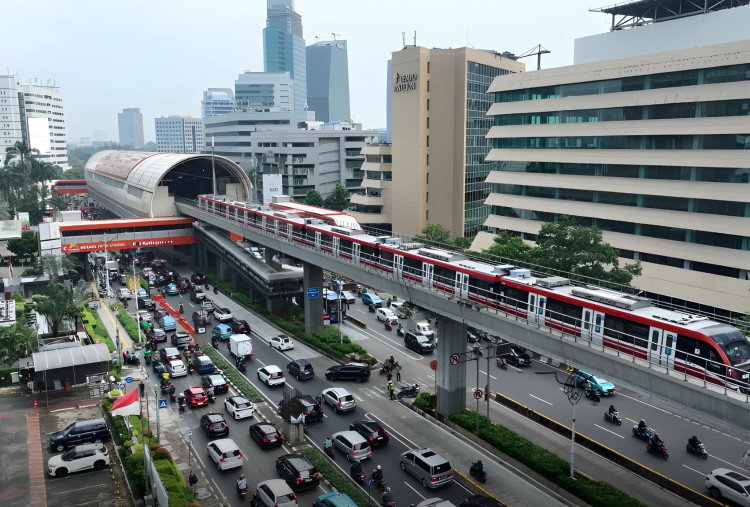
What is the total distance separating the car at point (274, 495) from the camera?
26.9m

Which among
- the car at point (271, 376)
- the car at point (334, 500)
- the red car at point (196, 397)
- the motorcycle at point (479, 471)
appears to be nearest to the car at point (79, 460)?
the red car at point (196, 397)

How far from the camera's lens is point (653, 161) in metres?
54.8

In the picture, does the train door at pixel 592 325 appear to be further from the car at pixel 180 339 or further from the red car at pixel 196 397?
the car at pixel 180 339

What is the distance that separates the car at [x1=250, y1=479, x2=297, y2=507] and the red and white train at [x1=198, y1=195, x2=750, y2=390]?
13.9m

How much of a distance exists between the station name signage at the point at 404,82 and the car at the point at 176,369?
193 ft

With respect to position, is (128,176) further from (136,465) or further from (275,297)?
(136,465)

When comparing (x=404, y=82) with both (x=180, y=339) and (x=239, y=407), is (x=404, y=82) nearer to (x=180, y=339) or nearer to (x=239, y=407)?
(x=180, y=339)

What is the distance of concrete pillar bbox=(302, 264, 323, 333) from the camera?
5391cm

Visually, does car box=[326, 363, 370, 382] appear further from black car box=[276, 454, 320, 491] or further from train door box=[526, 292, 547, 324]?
train door box=[526, 292, 547, 324]

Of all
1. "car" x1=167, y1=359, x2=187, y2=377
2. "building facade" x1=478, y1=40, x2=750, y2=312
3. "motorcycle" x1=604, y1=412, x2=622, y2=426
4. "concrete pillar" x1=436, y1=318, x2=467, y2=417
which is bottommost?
"motorcycle" x1=604, y1=412, x2=622, y2=426

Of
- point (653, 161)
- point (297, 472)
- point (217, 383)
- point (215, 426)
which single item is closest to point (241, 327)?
point (217, 383)

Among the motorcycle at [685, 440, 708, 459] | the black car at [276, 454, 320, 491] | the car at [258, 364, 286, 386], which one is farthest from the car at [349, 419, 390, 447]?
the motorcycle at [685, 440, 708, 459]

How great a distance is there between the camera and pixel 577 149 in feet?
203

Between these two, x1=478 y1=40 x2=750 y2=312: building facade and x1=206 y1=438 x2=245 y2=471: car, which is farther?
x1=478 y1=40 x2=750 y2=312: building facade
